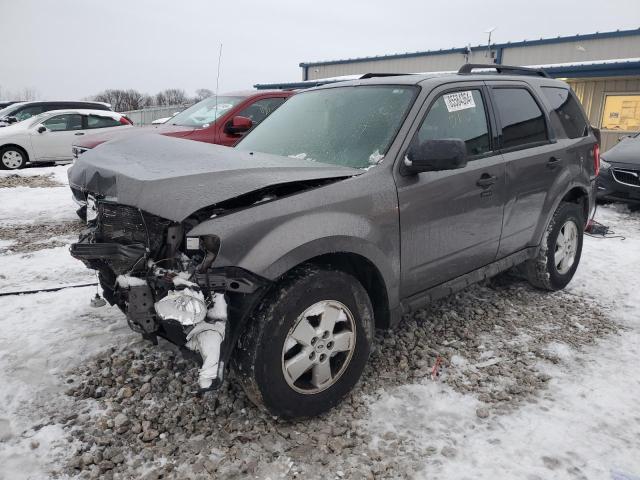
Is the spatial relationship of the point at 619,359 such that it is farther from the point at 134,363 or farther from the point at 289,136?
the point at 134,363

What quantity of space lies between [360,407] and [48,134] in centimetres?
1311

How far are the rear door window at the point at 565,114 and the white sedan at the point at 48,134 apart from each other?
11.0 m

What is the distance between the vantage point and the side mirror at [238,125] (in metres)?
6.81

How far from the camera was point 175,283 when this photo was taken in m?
2.24

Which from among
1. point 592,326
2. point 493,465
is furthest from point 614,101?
point 493,465

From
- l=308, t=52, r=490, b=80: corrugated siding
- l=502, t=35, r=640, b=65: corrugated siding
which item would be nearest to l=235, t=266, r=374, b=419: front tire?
l=502, t=35, r=640, b=65: corrugated siding

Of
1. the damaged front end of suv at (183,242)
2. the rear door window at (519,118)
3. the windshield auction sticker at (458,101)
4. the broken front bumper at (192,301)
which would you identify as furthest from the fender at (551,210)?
the broken front bumper at (192,301)

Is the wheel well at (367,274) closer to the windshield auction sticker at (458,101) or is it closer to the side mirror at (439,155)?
the side mirror at (439,155)

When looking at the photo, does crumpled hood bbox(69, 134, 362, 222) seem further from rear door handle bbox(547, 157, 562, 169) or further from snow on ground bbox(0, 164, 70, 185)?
snow on ground bbox(0, 164, 70, 185)

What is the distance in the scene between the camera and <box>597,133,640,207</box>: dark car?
26.7ft

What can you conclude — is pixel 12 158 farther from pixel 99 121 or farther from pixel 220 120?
pixel 220 120

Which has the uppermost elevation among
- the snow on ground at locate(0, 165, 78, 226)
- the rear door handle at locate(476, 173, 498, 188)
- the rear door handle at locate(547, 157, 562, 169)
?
the rear door handle at locate(547, 157, 562, 169)

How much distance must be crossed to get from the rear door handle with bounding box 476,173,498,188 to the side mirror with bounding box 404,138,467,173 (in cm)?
63

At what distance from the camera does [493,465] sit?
2365 mm
